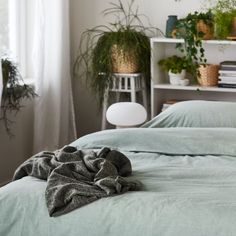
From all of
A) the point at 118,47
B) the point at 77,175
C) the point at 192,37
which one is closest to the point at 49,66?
the point at 118,47

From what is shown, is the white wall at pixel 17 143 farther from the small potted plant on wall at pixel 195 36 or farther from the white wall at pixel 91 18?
the small potted plant on wall at pixel 195 36

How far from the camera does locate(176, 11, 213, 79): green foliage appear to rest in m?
3.79

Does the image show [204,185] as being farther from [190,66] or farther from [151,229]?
[190,66]

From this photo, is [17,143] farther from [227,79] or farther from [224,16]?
[224,16]

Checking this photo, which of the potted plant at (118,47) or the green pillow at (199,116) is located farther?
the potted plant at (118,47)

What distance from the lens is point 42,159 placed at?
2.31m

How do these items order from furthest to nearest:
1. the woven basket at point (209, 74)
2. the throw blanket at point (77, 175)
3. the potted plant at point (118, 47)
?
the potted plant at point (118, 47)
the woven basket at point (209, 74)
the throw blanket at point (77, 175)

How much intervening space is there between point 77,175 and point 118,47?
6.39 ft

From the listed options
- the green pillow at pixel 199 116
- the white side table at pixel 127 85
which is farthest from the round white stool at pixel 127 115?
the white side table at pixel 127 85

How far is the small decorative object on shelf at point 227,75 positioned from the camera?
3.80m

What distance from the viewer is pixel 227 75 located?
3.81m

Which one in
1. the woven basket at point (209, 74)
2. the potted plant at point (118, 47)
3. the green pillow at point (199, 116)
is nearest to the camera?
the green pillow at point (199, 116)

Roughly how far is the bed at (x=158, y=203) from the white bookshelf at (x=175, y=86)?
132 centimetres

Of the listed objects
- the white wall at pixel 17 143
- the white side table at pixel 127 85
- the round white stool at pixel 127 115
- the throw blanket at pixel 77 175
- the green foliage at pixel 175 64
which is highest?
the green foliage at pixel 175 64
